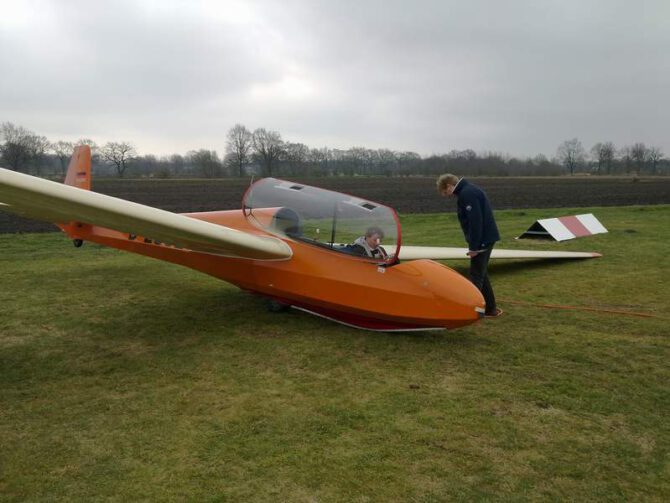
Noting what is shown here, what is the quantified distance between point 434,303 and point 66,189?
152 inches

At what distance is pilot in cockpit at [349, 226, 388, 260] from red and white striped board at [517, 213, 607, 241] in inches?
325

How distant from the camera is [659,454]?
3314 millimetres

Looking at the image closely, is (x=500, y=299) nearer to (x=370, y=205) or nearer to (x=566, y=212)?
(x=370, y=205)

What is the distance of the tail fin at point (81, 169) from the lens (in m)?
10.1

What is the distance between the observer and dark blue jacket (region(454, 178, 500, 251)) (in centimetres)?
593

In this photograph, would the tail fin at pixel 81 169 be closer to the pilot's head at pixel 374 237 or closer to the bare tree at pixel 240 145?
the pilot's head at pixel 374 237

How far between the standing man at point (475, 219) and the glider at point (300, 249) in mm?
481

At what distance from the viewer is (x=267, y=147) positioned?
369 feet

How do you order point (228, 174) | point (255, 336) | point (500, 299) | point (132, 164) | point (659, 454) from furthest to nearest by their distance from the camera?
point (132, 164) → point (228, 174) → point (500, 299) → point (255, 336) → point (659, 454)

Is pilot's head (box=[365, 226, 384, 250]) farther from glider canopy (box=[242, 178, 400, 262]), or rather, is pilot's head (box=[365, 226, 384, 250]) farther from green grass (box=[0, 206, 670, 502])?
green grass (box=[0, 206, 670, 502])

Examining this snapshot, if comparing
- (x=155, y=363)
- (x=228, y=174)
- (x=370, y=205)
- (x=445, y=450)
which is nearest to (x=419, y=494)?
(x=445, y=450)

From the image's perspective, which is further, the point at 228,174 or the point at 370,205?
the point at 228,174

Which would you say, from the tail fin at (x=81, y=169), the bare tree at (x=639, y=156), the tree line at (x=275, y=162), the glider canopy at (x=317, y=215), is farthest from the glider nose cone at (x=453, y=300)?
the bare tree at (x=639, y=156)

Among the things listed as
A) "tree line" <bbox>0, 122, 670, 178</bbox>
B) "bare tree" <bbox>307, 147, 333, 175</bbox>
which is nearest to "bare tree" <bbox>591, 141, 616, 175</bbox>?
"tree line" <bbox>0, 122, 670, 178</bbox>
